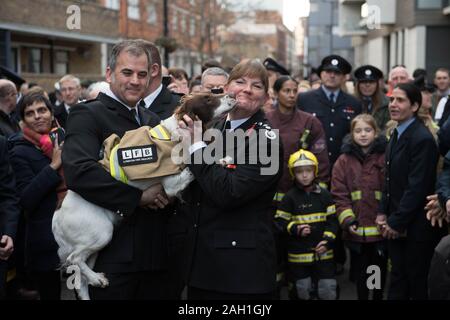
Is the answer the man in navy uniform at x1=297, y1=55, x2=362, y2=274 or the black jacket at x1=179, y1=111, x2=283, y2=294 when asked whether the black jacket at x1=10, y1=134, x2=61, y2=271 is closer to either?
the black jacket at x1=179, y1=111, x2=283, y2=294

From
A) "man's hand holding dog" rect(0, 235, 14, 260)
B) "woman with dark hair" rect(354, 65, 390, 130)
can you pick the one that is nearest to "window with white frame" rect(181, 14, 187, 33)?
"woman with dark hair" rect(354, 65, 390, 130)

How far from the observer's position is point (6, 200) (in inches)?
181

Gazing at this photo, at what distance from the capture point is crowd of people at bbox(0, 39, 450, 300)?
3.67 m

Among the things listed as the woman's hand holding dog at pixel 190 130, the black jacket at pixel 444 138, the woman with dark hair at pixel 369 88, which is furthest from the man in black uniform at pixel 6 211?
the woman with dark hair at pixel 369 88

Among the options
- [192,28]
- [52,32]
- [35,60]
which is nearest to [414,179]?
[52,32]

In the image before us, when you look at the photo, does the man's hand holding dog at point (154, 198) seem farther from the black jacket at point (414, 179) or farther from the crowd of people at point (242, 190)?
the black jacket at point (414, 179)

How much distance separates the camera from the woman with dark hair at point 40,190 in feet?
17.4

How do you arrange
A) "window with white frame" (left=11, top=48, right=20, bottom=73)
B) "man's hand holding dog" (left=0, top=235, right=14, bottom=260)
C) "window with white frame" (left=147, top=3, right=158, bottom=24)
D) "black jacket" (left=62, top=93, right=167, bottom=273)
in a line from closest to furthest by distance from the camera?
1. "black jacket" (left=62, top=93, right=167, bottom=273)
2. "man's hand holding dog" (left=0, top=235, right=14, bottom=260)
3. "window with white frame" (left=11, top=48, right=20, bottom=73)
4. "window with white frame" (left=147, top=3, right=158, bottom=24)

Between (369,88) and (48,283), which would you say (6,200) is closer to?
(48,283)

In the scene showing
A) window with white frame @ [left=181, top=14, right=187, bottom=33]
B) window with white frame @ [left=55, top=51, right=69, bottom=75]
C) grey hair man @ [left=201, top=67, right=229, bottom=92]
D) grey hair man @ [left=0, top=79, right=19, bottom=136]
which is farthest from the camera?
window with white frame @ [left=181, top=14, right=187, bottom=33]

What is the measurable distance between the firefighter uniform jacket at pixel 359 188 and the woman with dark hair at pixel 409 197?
1.33ft

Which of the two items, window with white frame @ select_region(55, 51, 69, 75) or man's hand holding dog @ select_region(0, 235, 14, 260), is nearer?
man's hand holding dog @ select_region(0, 235, 14, 260)

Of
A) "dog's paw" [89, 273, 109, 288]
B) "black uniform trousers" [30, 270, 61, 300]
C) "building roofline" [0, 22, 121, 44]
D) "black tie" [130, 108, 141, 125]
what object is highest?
"building roofline" [0, 22, 121, 44]

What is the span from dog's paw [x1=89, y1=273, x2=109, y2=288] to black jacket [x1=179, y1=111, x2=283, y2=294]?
20.0 inches
